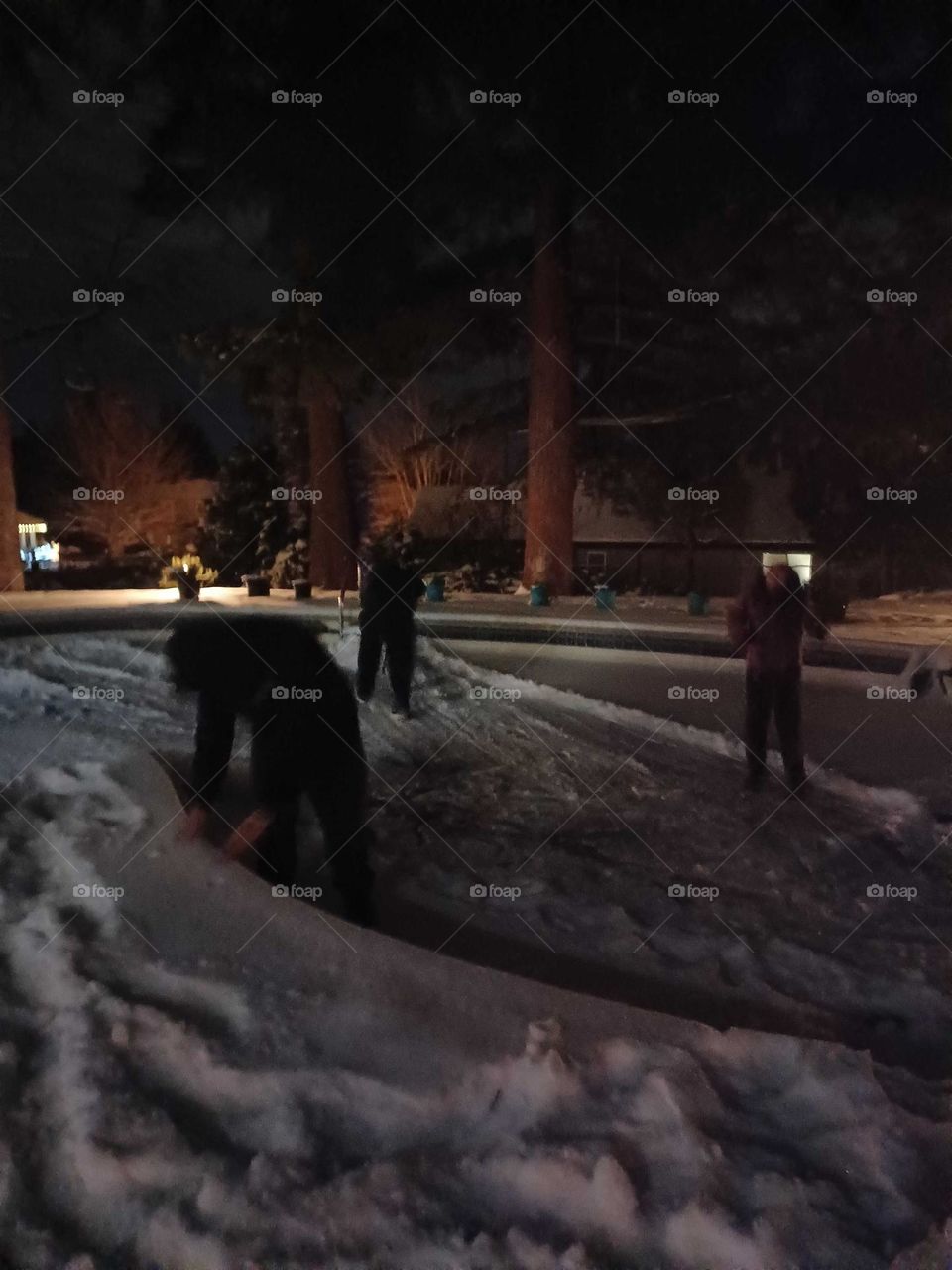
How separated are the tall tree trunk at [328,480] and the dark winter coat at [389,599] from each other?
17 centimetres

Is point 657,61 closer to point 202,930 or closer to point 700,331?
point 700,331

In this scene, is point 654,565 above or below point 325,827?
above

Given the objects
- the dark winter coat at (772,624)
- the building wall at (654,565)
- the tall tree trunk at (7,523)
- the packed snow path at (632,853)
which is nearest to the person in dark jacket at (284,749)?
the packed snow path at (632,853)

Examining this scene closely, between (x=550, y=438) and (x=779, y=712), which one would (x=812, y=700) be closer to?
(x=779, y=712)

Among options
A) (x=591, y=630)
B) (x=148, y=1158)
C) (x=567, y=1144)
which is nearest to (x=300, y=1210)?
(x=148, y=1158)

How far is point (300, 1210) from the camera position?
225 cm

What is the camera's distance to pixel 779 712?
5344 mm

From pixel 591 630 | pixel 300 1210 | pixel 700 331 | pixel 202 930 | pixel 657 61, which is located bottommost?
pixel 300 1210

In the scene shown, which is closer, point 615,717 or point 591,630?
point 615,717

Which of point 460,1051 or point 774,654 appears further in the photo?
point 774,654

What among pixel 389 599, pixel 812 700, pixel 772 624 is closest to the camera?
pixel 772 624

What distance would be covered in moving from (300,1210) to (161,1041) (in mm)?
712

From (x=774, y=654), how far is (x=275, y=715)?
2731 millimetres

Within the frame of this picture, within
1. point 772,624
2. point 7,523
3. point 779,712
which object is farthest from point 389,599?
point 7,523
